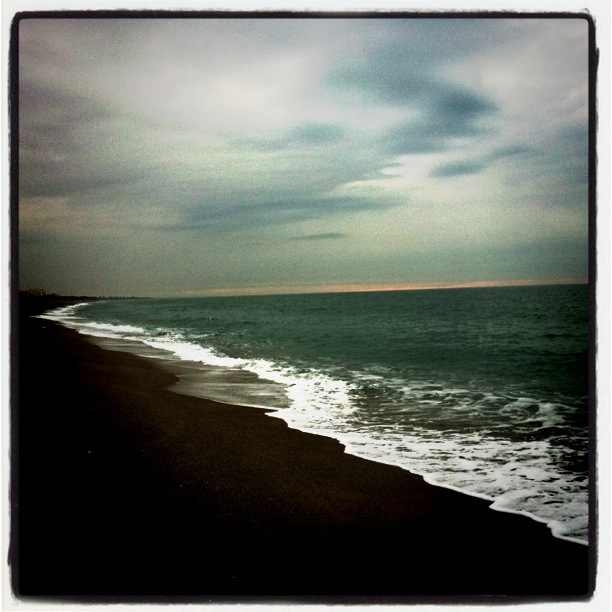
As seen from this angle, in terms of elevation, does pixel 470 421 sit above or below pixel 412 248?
below

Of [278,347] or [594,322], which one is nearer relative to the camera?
[594,322]

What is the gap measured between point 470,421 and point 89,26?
351 cm

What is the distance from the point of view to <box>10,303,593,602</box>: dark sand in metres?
2.02

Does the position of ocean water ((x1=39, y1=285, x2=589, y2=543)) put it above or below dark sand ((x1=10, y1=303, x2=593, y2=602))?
above

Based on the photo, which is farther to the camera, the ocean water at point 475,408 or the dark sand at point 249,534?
the ocean water at point 475,408

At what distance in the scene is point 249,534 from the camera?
2102mm

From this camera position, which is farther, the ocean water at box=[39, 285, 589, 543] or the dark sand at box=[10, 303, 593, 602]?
the ocean water at box=[39, 285, 589, 543]

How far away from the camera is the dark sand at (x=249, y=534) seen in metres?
2.02

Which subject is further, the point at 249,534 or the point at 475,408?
the point at 475,408

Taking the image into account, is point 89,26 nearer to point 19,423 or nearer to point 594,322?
point 19,423

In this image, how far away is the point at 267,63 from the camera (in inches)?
95.1

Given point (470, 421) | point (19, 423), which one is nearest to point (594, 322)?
point (470, 421)

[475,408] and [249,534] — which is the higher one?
[475,408]

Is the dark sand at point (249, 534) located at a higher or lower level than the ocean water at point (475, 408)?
lower
